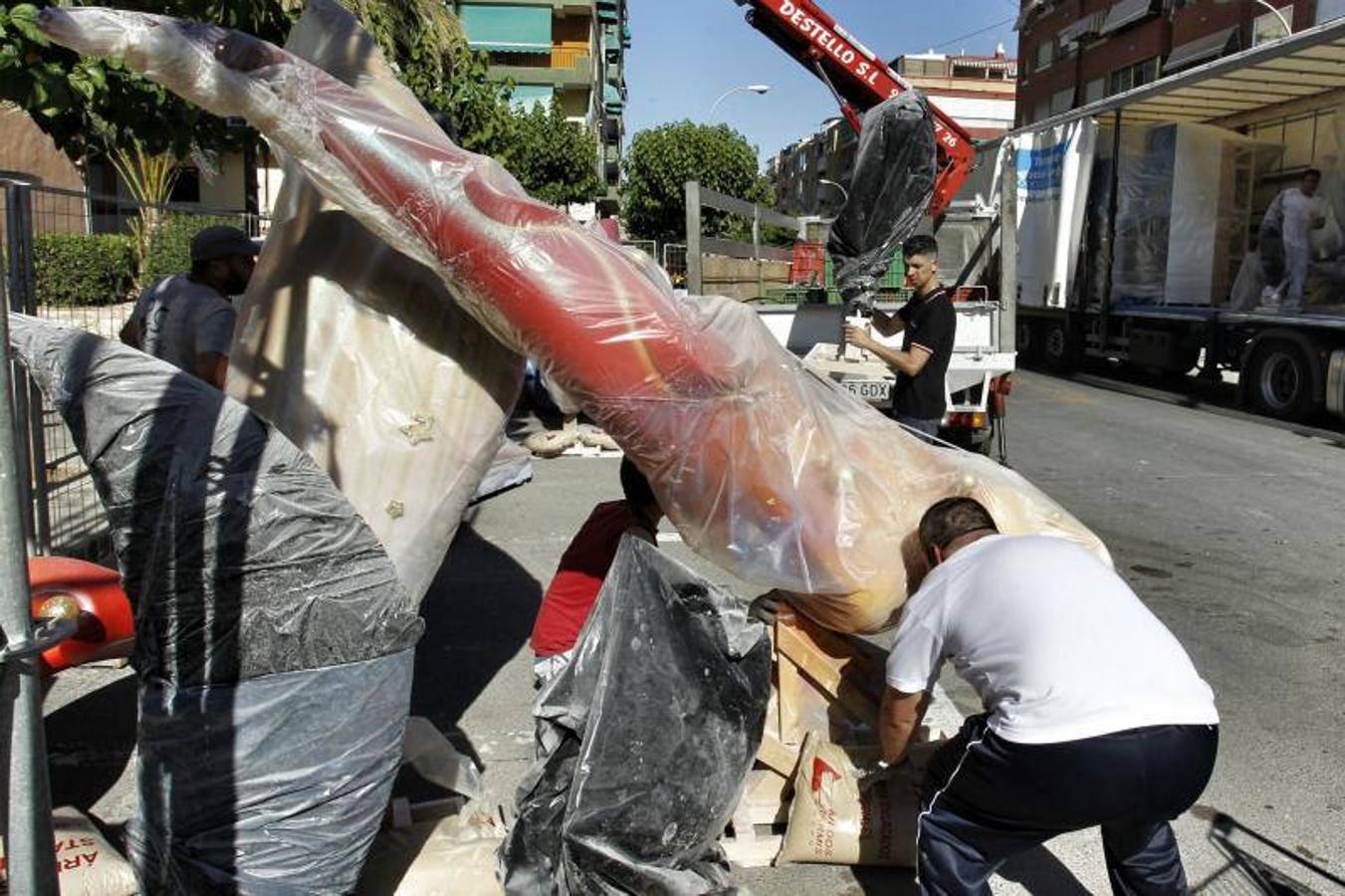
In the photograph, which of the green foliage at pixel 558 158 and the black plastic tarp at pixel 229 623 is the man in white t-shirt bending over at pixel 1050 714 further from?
the green foliage at pixel 558 158

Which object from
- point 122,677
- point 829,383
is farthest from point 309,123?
point 122,677

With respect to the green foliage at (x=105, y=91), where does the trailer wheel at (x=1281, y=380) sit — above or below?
below

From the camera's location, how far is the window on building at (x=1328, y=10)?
22047 mm

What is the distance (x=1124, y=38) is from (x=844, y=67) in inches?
1060

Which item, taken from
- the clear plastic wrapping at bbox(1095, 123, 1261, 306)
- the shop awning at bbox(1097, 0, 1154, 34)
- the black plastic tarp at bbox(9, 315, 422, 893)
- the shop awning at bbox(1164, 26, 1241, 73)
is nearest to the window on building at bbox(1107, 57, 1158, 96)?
the shop awning at bbox(1164, 26, 1241, 73)

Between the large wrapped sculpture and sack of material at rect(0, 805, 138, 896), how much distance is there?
5.17 ft

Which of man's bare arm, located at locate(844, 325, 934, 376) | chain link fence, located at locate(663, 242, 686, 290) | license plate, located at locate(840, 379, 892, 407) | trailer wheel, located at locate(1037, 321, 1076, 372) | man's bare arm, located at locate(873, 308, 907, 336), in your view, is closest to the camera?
man's bare arm, located at locate(844, 325, 934, 376)

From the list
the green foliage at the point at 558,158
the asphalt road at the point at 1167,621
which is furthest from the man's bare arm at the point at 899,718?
the green foliage at the point at 558,158

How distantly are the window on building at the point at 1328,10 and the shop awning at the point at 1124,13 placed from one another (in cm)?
745

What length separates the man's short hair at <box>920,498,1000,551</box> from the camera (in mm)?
2650

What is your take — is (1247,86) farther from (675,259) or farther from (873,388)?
(873,388)

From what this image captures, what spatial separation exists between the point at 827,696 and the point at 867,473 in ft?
2.35

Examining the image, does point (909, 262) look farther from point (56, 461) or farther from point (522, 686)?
point (56, 461)

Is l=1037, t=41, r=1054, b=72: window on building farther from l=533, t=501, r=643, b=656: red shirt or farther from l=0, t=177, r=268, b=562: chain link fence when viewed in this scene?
l=533, t=501, r=643, b=656: red shirt
